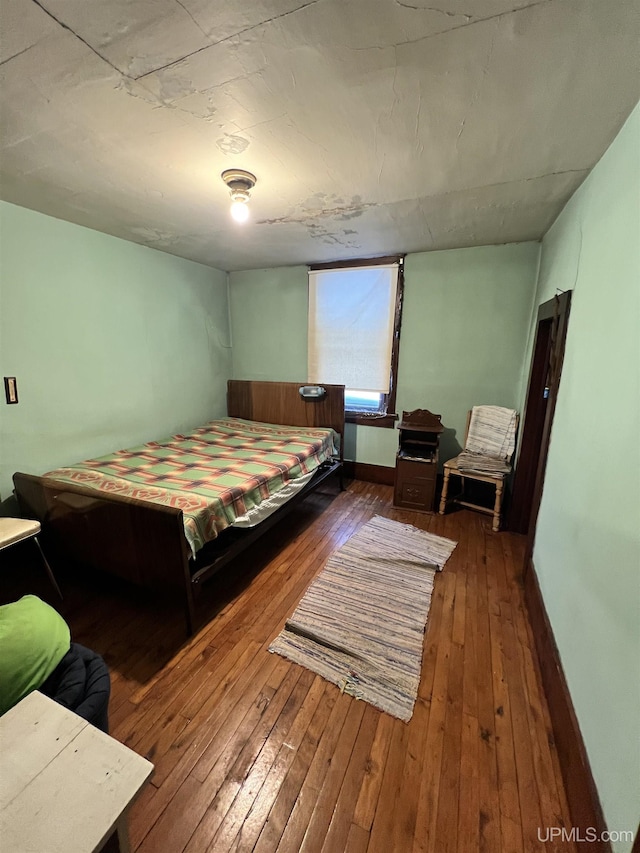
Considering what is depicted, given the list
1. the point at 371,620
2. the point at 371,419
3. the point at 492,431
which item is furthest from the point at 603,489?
the point at 371,419

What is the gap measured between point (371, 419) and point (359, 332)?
950 mm

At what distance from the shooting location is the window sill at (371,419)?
142 inches

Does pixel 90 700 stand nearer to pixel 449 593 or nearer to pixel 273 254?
pixel 449 593

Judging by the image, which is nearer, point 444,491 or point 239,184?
point 239,184

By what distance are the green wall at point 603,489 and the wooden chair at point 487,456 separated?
0.96 meters

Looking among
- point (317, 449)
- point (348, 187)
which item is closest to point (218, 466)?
point (317, 449)

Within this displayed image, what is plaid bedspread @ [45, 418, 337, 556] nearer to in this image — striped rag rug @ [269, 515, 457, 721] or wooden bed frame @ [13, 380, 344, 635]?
wooden bed frame @ [13, 380, 344, 635]

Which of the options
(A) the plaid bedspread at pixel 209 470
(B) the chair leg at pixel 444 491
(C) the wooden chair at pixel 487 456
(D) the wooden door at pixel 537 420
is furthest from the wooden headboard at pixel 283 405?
(D) the wooden door at pixel 537 420

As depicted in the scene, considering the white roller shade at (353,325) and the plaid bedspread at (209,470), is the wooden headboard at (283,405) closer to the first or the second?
the plaid bedspread at (209,470)

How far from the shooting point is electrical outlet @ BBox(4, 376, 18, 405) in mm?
2123

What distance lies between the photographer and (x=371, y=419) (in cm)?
366

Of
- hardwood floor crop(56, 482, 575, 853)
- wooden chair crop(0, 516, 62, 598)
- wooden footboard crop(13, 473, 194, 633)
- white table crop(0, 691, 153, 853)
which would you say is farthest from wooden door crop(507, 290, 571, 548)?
wooden chair crop(0, 516, 62, 598)

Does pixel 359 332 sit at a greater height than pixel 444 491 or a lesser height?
greater

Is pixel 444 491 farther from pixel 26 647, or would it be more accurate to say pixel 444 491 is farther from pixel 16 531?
pixel 16 531
